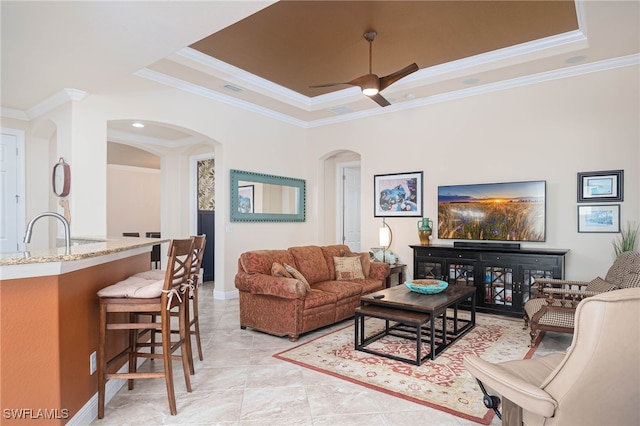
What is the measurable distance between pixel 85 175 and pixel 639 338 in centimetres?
493

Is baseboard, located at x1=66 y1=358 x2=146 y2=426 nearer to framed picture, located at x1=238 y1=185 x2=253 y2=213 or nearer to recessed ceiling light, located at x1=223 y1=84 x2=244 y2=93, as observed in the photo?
framed picture, located at x1=238 y1=185 x2=253 y2=213

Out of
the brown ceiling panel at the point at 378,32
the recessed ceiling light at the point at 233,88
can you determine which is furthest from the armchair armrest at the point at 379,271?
the recessed ceiling light at the point at 233,88

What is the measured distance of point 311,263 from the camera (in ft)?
15.8

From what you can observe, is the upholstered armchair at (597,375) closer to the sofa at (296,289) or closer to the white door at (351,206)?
the sofa at (296,289)

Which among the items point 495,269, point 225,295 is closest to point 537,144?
point 495,269

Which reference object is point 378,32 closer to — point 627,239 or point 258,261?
point 258,261

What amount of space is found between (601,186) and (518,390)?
158 inches

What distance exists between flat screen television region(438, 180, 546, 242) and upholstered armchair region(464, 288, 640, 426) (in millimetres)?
3724

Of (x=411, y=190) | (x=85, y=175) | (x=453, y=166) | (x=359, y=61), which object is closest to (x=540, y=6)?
(x=359, y=61)

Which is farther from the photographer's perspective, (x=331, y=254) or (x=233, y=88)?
(x=233, y=88)

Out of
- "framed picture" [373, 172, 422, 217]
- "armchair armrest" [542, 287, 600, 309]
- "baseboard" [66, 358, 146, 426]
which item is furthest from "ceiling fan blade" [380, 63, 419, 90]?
"baseboard" [66, 358, 146, 426]

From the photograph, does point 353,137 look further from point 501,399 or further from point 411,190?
point 501,399

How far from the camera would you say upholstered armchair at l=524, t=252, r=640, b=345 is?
11.0 feet

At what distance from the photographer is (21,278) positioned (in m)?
1.94
